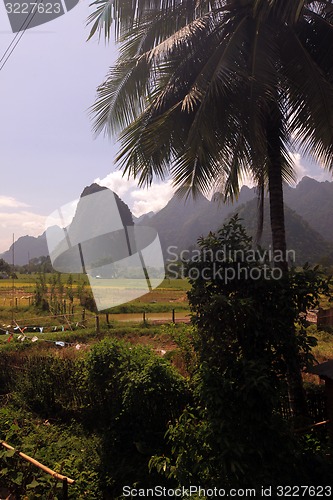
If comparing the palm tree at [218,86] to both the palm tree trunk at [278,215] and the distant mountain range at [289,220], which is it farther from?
the distant mountain range at [289,220]

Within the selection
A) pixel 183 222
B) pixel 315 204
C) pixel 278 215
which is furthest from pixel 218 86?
pixel 183 222

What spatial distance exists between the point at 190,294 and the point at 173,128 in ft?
7.37

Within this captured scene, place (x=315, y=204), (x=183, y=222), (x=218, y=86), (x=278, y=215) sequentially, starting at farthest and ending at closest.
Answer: (x=183, y=222) → (x=315, y=204) → (x=278, y=215) → (x=218, y=86)

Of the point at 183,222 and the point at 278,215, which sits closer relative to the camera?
the point at 278,215

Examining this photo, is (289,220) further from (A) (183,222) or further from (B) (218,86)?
(A) (183,222)

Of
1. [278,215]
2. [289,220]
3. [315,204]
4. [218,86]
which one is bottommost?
[278,215]

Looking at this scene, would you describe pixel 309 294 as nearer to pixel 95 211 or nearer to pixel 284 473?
pixel 284 473

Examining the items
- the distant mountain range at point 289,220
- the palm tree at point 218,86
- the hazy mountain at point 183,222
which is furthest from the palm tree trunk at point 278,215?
the hazy mountain at point 183,222

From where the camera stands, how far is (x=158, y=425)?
17.2ft

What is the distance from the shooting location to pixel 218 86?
3.89 m

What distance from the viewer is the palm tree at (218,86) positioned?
3.93 metres

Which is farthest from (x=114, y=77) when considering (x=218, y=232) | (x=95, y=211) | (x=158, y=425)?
(x=95, y=211)

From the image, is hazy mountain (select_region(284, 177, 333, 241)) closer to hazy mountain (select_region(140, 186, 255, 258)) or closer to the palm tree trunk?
hazy mountain (select_region(140, 186, 255, 258))

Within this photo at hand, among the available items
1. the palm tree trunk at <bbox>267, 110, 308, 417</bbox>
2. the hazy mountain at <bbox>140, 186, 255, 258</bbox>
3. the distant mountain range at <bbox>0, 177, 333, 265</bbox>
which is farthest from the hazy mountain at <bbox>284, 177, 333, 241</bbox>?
the palm tree trunk at <bbox>267, 110, 308, 417</bbox>
